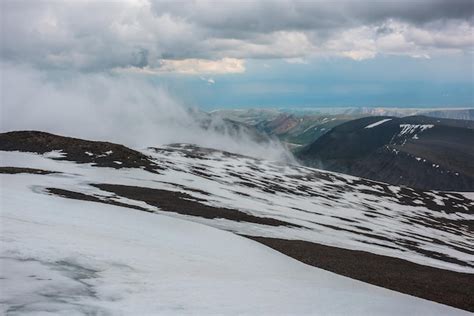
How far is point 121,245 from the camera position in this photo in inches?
974

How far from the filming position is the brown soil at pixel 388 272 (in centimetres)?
2862

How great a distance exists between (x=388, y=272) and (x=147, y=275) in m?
21.6

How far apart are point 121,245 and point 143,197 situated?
32.3 metres

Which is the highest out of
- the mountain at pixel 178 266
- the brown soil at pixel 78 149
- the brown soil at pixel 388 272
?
the brown soil at pixel 78 149

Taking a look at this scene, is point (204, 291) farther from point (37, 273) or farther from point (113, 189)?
point (113, 189)

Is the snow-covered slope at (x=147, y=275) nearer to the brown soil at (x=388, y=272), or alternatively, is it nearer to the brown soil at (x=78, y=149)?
the brown soil at (x=388, y=272)

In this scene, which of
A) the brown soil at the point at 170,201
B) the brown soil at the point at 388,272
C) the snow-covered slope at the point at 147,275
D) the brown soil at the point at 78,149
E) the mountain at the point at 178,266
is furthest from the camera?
the brown soil at the point at 78,149

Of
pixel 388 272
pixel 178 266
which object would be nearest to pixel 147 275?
pixel 178 266

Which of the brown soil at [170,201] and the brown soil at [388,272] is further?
the brown soil at [170,201]

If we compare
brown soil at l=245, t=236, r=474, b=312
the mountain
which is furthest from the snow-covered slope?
brown soil at l=245, t=236, r=474, b=312

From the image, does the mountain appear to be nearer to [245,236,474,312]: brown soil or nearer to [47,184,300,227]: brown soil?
Answer: [245,236,474,312]: brown soil

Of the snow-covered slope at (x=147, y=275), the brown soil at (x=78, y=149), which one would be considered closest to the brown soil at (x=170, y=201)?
the snow-covered slope at (x=147, y=275)

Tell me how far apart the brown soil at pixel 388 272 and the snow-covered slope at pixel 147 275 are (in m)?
3.54

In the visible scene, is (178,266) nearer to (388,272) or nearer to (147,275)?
(147,275)
